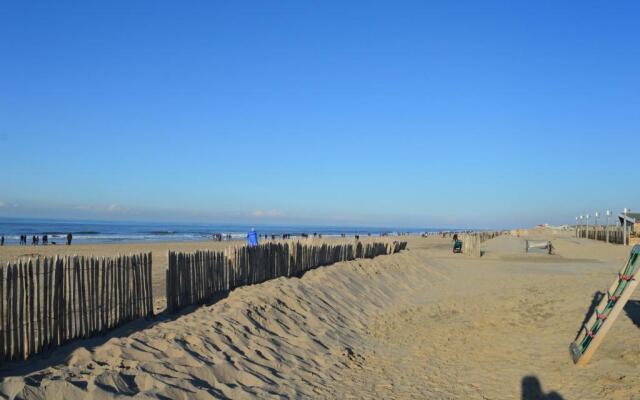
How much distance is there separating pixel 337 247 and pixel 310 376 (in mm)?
8535

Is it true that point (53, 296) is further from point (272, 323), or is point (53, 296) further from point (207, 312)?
point (272, 323)

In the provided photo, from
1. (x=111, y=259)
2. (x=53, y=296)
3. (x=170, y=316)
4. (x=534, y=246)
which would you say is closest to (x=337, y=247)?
(x=170, y=316)

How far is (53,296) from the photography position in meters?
6.05

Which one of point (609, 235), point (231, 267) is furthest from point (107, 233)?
point (231, 267)

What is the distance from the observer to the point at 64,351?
19.1 ft

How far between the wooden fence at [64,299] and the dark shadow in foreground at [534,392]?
5.16 m

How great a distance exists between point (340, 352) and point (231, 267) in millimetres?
2817

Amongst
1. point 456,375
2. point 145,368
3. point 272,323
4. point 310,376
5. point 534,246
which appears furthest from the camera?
point 534,246

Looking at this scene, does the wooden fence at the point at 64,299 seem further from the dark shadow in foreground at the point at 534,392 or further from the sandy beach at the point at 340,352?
the dark shadow in foreground at the point at 534,392

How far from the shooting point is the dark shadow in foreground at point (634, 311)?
9306 mm

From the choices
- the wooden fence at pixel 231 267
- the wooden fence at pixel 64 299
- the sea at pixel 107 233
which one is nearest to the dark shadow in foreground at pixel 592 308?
the wooden fence at pixel 231 267

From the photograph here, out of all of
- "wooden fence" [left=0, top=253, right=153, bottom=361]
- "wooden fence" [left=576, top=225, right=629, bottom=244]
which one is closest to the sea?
"wooden fence" [left=576, top=225, right=629, bottom=244]

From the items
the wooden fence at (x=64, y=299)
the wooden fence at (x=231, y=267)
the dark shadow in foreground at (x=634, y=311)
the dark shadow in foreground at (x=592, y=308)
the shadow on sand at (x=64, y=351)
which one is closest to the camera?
the shadow on sand at (x=64, y=351)

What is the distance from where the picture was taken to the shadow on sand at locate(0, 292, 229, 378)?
16.9 ft
